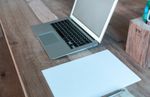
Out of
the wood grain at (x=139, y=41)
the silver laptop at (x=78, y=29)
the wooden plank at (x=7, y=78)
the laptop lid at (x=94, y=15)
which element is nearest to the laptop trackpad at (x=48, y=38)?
the silver laptop at (x=78, y=29)

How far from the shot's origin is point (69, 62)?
0.84 metres

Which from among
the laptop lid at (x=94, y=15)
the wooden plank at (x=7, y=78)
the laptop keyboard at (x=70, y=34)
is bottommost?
the wooden plank at (x=7, y=78)

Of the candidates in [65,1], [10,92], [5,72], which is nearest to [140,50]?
[65,1]

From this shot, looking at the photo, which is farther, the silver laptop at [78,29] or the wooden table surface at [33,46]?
the silver laptop at [78,29]

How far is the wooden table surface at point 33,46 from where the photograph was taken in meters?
0.73

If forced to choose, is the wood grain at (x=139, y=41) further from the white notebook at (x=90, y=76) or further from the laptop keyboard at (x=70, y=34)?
the laptop keyboard at (x=70, y=34)

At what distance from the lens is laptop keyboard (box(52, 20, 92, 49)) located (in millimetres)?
938

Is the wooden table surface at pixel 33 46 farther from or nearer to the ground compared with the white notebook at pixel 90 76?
nearer to the ground

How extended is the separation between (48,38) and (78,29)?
6.2 inches

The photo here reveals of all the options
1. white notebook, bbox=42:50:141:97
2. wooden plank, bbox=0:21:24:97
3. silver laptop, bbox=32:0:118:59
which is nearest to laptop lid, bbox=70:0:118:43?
silver laptop, bbox=32:0:118:59

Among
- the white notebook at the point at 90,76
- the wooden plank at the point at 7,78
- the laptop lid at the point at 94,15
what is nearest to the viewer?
the white notebook at the point at 90,76

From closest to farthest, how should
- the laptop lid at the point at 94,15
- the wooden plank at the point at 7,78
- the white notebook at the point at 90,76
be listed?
1. the white notebook at the point at 90,76
2. the laptop lid at the point at 94,15
3. the wooden plank at the point at 7,78

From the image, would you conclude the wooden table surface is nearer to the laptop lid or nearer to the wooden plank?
the laptop lid

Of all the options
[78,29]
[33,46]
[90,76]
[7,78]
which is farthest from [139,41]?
[7,78]
